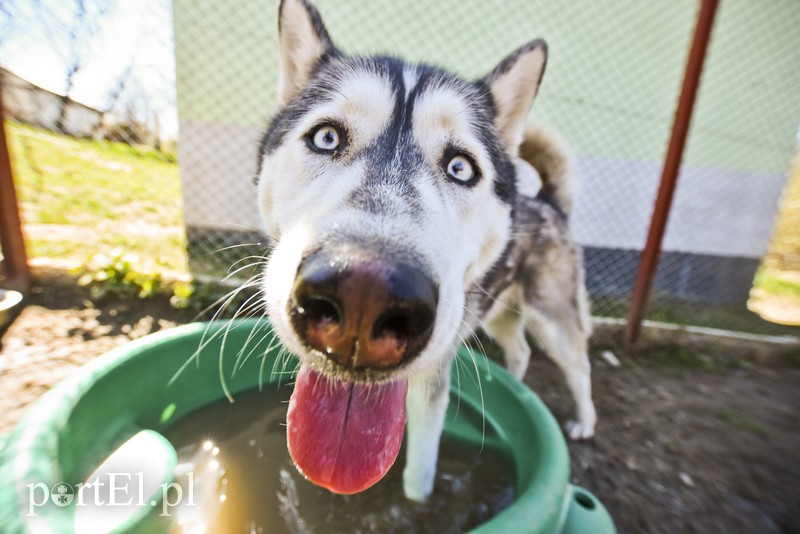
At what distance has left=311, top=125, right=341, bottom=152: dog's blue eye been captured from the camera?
141 centimetres

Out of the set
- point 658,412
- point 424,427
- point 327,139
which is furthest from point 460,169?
point 658,412

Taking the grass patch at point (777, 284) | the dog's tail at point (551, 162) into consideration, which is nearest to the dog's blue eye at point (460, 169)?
the dog's tail at point (551, 162)

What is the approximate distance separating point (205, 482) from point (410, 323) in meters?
1.52

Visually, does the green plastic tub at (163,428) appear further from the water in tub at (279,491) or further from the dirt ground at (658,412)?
the dirt ground at (658,412)

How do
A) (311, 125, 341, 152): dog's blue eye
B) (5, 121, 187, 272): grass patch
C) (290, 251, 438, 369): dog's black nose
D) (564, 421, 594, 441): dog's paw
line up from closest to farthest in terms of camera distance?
(290, 251, 438, 369): dog's black nose → (311, 125, 341, 152): dog's blue eye → (564, 421, 594, 441): dog's paw → (5, 121, 187, 272): grass patch

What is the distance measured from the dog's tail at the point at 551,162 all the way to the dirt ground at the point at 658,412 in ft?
4.60

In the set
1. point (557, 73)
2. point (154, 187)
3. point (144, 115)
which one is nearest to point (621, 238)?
point (557, 73)

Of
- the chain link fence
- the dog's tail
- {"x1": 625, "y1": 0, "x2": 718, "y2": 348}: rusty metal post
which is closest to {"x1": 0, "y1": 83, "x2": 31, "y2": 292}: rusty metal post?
the chain link fence

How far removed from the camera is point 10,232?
3188 millimetres

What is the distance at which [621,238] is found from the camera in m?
5.00

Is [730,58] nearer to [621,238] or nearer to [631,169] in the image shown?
[631,169]

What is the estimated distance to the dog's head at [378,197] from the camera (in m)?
0.80

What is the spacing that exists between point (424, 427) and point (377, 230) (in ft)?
3.70

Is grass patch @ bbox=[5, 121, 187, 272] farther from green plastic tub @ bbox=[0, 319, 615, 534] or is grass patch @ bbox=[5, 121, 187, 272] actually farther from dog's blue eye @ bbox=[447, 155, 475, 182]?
dog's blue eye @ bbox=[447, 155, 475, 182]
